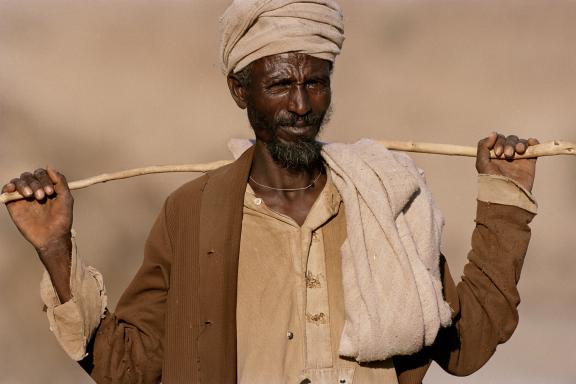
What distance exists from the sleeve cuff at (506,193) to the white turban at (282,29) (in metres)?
0.68

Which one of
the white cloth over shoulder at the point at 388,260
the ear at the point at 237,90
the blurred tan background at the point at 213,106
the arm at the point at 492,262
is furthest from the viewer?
the blurred tan background at the point at 213,106

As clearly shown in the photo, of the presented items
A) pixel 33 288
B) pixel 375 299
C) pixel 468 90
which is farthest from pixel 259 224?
pixel 468 90

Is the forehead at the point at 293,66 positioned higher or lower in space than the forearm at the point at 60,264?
higher

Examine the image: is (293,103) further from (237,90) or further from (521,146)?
(521,146)

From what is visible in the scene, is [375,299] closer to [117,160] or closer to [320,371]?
[320,371]

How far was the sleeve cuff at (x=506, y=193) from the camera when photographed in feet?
16.3

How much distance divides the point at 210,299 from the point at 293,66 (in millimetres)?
817

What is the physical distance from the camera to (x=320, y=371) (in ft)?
15.7

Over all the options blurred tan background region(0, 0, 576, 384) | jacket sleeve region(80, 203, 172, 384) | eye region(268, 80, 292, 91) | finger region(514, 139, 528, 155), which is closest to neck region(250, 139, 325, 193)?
eye region(268, 80, 292, 91)

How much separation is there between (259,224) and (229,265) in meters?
0.19

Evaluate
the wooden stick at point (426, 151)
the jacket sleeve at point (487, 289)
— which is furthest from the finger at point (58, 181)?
the jacket sleeve at point (487, 289)

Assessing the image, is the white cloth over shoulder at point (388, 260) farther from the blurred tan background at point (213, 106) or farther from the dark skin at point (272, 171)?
the blurred tan background at point (213, 106)

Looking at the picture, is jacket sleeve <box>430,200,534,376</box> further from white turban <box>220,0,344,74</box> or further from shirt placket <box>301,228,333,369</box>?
white turban <box>220,0,344,74</box>

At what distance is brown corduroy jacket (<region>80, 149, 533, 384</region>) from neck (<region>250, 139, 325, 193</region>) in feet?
0.16
